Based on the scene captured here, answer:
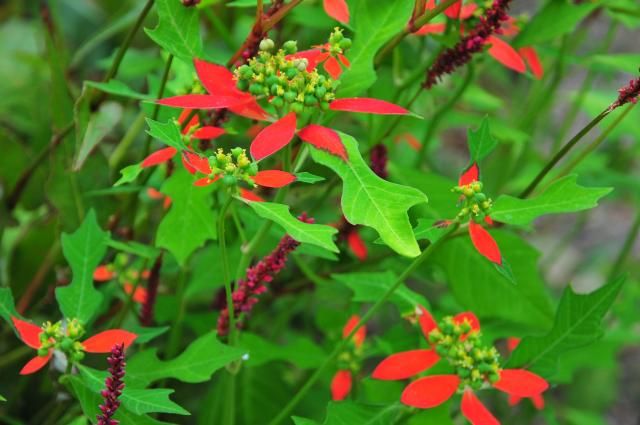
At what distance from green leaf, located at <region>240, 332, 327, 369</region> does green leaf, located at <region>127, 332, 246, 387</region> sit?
6.0 inches

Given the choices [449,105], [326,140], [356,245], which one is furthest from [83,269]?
[449,105]

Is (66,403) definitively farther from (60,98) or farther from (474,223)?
(474,223)

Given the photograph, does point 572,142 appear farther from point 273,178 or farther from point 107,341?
point 107,341

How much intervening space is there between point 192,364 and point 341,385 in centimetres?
28

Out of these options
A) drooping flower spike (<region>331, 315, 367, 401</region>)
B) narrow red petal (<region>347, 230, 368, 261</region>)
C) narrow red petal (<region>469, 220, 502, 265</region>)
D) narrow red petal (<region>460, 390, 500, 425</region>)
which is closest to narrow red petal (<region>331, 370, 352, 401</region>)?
drooping flower spike (<region>331, 315, 367, 401</region>)

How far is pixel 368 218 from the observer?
28.5 inches

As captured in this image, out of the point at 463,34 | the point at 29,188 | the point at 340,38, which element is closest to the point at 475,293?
the point at 463,34

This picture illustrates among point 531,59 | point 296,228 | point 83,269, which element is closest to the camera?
point 296,228

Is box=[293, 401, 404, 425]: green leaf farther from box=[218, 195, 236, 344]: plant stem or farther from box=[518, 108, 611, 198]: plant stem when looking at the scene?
box=[518, 108, 611, 198]: plant stem

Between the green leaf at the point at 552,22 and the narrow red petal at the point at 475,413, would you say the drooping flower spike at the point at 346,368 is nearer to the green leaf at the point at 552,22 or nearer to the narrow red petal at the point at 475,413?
the narrow red petal at the point at 475,413

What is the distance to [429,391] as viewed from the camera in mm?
812

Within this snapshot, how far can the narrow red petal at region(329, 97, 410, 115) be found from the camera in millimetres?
761

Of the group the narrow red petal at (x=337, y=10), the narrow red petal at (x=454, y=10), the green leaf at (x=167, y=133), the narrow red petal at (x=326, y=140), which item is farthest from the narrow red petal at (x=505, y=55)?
the green leaf at (x=167, y=133)

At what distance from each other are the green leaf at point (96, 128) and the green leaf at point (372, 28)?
32 centimetres
